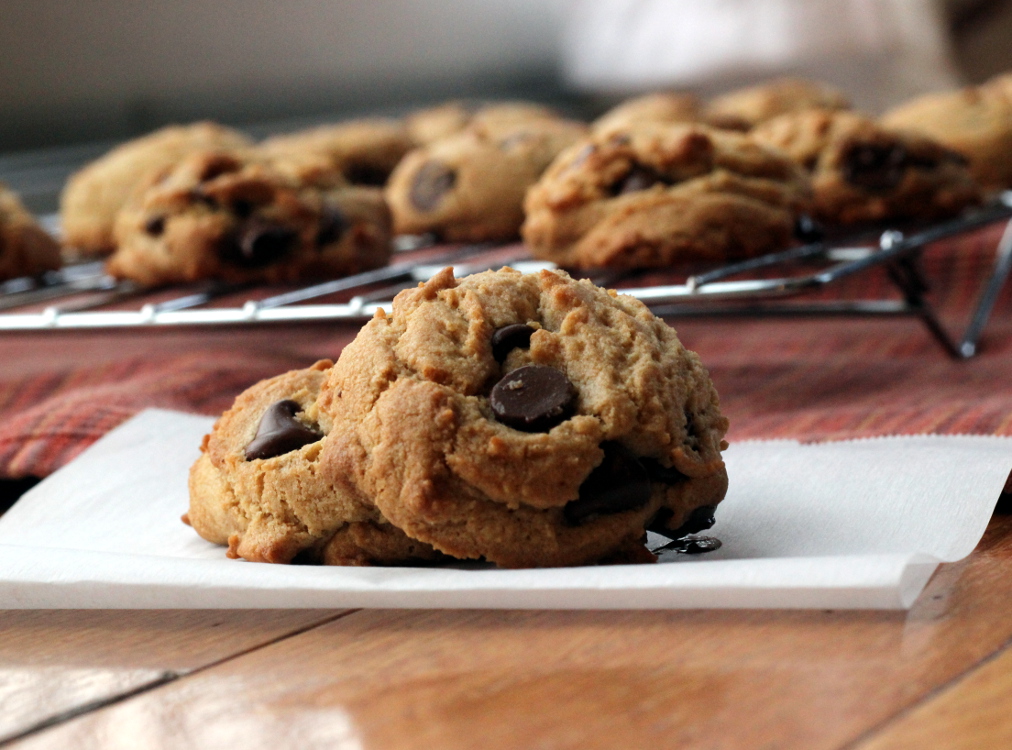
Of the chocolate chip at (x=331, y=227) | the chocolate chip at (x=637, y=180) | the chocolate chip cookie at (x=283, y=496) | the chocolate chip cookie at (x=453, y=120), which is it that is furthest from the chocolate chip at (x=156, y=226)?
the chocolate chip cookie at (x=453, y=120)

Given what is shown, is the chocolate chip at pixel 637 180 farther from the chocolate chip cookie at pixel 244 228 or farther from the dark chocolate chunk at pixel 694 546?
the dark chocolate chunk at pixel 694 546

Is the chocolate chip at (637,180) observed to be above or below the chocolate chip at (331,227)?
above

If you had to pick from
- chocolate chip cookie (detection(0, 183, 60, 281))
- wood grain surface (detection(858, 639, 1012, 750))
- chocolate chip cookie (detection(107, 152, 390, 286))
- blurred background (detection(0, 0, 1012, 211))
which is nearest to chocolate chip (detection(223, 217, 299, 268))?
chocolate chip cookie (detection(107, 152, 390, 286))

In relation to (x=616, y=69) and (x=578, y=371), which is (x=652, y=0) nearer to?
(x=616, y=69)

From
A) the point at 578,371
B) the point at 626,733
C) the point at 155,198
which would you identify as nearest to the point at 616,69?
the point at 155,198

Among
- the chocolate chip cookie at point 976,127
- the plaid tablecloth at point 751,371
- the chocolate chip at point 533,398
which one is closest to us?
the chocolate chip at point 533,398

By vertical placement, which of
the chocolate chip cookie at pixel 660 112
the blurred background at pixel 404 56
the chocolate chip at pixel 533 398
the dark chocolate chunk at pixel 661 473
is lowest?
the blurred background at pixel 404 56

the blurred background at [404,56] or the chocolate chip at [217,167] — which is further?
the blurred background at [404,56]
